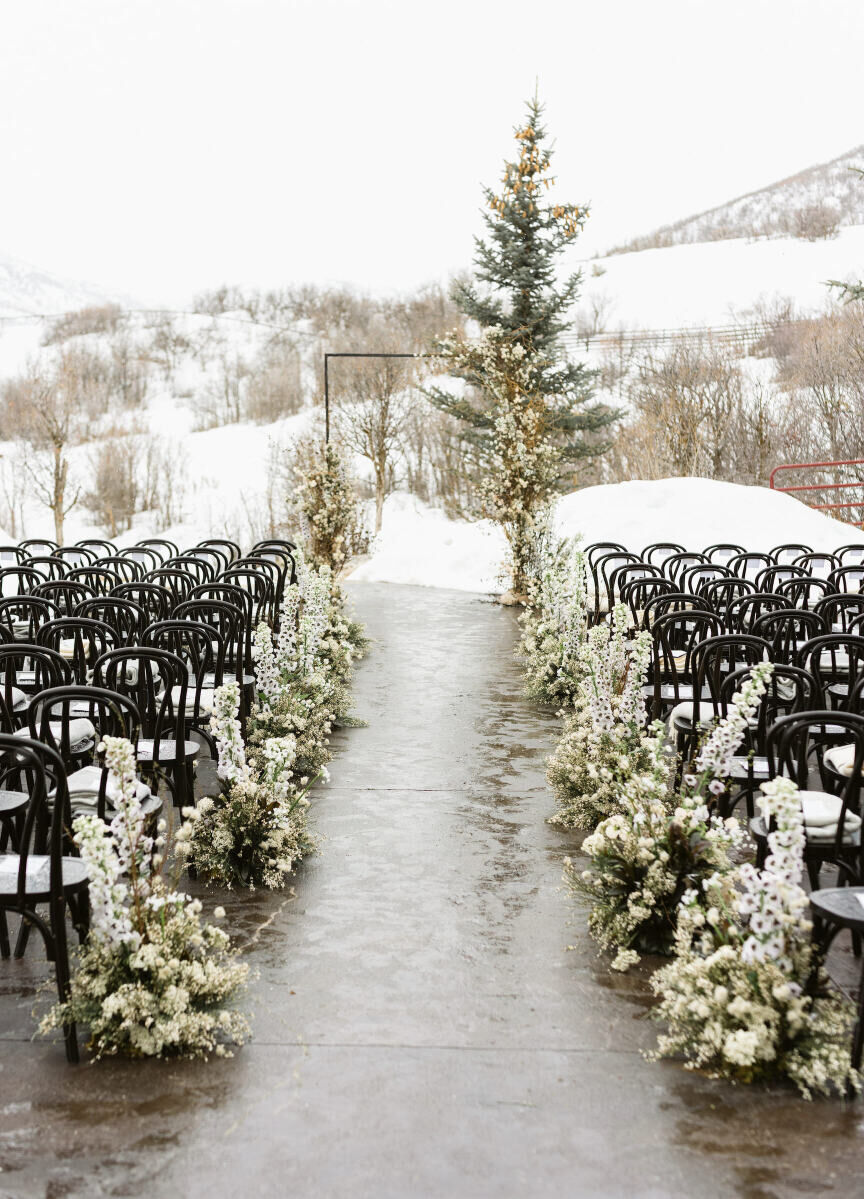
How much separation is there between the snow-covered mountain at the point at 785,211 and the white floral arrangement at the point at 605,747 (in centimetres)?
5536

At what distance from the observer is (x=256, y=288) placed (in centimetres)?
6178

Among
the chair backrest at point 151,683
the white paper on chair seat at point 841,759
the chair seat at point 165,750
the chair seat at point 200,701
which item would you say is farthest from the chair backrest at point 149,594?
the white paper on chair seat at point 841,759

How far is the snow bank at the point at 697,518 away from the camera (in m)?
14.2

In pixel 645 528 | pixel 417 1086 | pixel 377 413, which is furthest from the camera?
pixel 377 413

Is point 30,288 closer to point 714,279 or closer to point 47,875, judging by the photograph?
point 714,279

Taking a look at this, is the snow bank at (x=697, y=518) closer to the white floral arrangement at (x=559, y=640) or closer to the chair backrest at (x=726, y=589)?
the white floral arrangement at (x=559, y=640)

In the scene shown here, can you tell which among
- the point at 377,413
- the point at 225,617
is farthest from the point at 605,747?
the point at 377,413

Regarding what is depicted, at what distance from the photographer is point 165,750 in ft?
14.8

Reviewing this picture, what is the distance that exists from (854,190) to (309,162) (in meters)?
32.2

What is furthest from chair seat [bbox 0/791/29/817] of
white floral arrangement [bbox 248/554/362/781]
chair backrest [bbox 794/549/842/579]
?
chair backrest [bbox 794/549/842/579]

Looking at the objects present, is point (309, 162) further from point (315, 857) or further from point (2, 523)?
point (315, 857)

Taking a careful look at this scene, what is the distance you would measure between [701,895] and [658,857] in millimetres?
282

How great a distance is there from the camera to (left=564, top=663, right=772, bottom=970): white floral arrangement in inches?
138

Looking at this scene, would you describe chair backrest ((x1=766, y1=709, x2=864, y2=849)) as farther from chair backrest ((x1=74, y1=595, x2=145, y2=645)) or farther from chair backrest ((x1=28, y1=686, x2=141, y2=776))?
chair backrest ((x1=74, y1=595, x2=145, y2=645))
